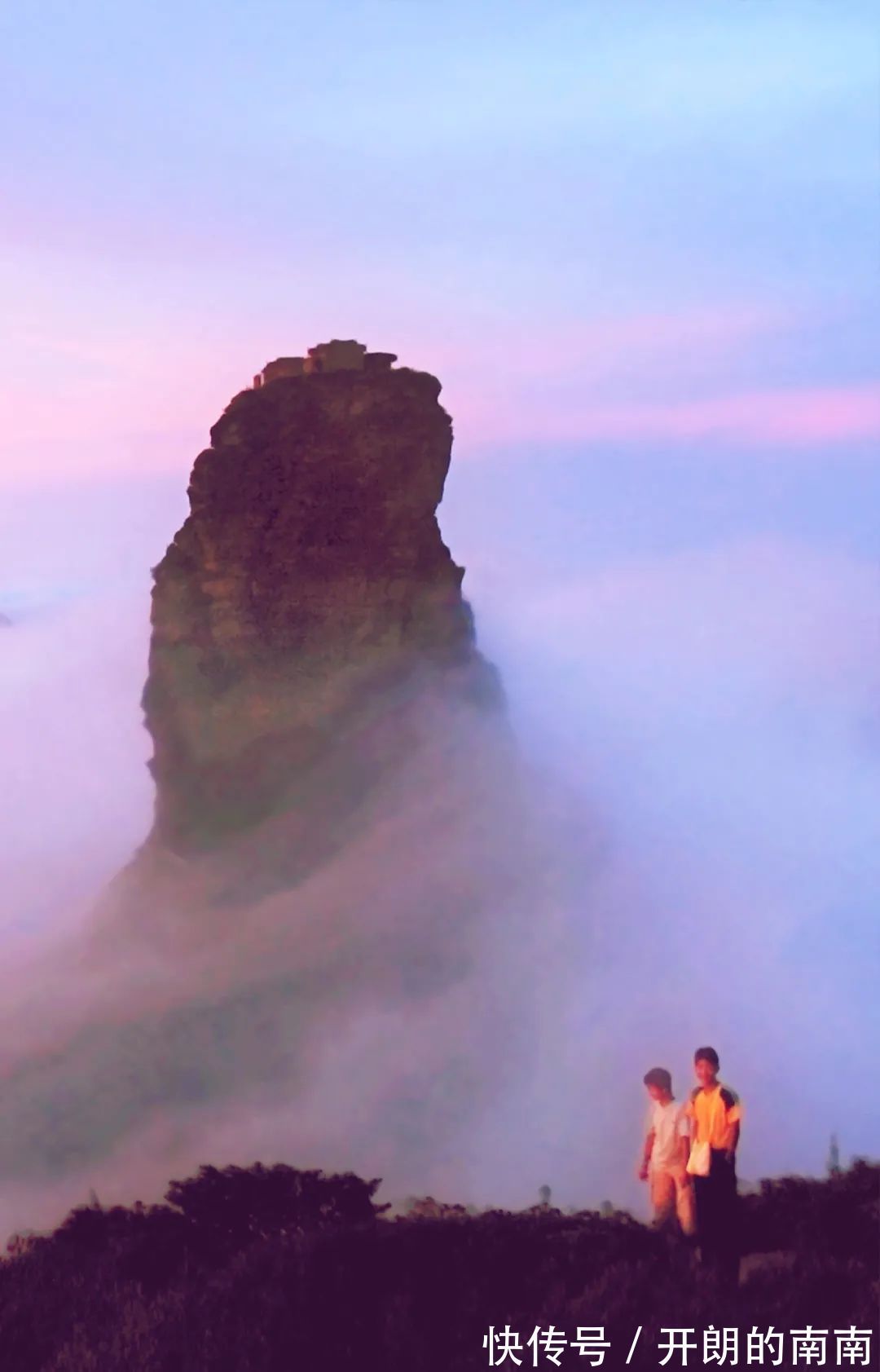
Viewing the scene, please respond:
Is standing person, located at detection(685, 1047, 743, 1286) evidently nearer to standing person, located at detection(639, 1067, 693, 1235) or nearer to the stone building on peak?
standing person, located at detection(639, 1067, 693, 1235)

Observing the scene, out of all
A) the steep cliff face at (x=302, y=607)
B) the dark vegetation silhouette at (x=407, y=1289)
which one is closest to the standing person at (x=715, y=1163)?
the dark vegetation silhouette at (x=407, y=1289)

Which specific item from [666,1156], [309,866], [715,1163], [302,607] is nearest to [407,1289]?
[666,1156]

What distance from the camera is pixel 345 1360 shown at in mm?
8227

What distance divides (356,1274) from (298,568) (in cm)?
2376

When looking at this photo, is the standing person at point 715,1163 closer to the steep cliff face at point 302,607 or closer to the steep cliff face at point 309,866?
the steep cliff face at point 309,866

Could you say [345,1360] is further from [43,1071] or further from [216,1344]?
[43,1071]

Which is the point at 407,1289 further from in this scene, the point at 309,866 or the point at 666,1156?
the point at 309,866

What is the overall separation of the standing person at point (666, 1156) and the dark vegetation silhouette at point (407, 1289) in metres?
0.22

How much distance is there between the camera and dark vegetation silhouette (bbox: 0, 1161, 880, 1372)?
8039 millimetres

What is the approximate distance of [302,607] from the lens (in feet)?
106

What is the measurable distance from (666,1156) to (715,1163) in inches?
21.1

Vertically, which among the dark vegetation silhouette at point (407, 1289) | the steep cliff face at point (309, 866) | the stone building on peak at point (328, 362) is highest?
the stone building on peak at point (328, 362)

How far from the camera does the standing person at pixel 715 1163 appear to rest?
29.3 ft

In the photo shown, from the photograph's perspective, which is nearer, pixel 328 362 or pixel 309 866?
pixel 328 362
